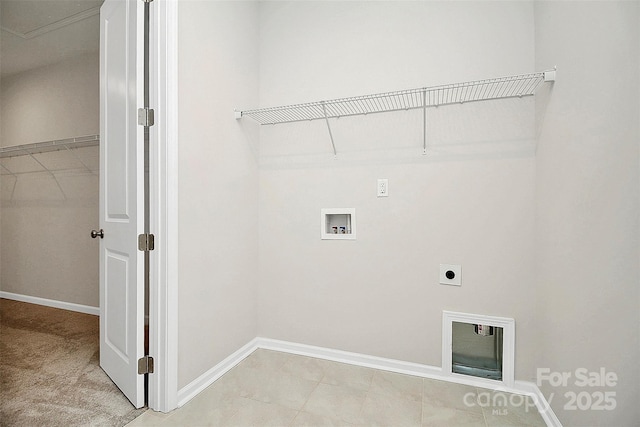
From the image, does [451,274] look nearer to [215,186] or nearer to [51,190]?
[215,186]

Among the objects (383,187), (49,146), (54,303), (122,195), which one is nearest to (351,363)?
(383,187)

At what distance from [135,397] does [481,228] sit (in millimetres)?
2083

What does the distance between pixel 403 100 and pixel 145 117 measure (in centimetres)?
150

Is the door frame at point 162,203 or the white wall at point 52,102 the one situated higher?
the white wall at point 52,102

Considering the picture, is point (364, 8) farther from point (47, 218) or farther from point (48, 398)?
point (47, 218)

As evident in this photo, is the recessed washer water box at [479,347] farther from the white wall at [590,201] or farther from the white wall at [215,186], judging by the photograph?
the white wall at [215,186]

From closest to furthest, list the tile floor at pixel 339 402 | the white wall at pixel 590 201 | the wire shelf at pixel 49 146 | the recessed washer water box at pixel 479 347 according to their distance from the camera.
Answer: the white wall at pixel 590 201, the tile floor at pixel 339 402, the recessed washer water box at pixel 479 347, the wire shelf at pixel 49 146

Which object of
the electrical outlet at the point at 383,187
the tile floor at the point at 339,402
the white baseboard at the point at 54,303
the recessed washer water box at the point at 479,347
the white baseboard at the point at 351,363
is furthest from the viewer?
the white baseboard at the point at 54,303

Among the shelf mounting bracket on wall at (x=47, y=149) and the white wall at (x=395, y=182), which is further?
the shelf mounting bracket on wall at (x=47, y=149)

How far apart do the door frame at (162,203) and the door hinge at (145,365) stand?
3cm

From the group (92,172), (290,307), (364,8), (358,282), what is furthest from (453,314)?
(92,172)

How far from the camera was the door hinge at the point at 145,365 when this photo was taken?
1.54 meters

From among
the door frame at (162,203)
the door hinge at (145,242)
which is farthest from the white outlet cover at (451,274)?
the door hinge at (145,242)

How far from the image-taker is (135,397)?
1547mm
